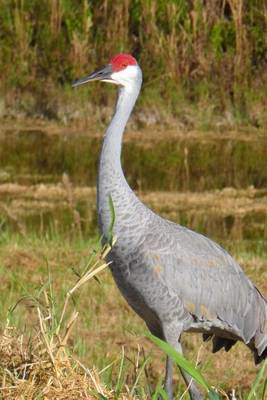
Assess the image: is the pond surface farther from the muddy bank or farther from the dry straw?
the dry straw

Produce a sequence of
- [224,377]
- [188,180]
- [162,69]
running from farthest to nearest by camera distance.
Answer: [162,69]
[188,180]
[224,377]

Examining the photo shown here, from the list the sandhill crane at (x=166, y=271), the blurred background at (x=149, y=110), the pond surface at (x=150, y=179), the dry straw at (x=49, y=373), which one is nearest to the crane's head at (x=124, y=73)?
the sandhill crane at (x=166, y=271)

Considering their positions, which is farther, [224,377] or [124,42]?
[124,42]

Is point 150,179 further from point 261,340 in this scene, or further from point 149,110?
point 261,340

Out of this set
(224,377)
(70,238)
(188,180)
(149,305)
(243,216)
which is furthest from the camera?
(188,180)

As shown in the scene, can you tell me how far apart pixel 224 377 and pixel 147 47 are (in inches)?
271

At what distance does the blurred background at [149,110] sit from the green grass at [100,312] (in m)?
0.99

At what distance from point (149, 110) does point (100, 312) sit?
5.58 m

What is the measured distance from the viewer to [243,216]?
8391 millimetres

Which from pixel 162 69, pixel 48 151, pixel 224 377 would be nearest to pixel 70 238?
pixel 224 377

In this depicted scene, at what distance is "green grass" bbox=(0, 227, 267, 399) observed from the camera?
205 inches

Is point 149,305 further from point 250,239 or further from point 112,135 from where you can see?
point 250,239

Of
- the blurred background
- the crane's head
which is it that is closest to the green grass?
the crane's head

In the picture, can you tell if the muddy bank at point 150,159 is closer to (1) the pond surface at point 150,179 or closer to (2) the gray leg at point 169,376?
(1) the pond surface at point 150,179
